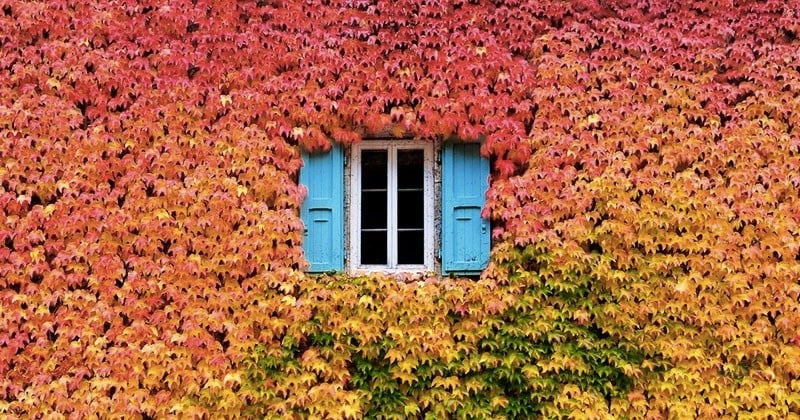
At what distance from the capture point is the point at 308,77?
21.0 feet

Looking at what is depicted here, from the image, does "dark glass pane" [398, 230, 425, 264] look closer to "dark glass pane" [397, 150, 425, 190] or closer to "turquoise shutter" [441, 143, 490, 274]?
"turquoise shutter" [441, 143, 490, 274]

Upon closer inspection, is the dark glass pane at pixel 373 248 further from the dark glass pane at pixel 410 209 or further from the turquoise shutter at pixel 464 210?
the turquoise shutter at pixel 464 210

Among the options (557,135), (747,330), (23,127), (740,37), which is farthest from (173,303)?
(740,37)

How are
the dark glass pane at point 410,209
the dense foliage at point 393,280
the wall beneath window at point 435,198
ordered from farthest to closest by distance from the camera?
1. the dark glass pane at point 410,209
2. the wall beneath window at point 435,198
3. the dense foliage at point 393,280

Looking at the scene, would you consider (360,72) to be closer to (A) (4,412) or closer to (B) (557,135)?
(B) (557,135)

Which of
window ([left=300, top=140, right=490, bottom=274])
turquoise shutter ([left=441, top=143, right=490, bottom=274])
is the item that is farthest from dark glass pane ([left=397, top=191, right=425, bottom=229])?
turquoise shutter ([left=441, top=143, right=490, bottom=274])

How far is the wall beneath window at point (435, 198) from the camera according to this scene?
6.34m

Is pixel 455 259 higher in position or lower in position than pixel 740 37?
lower

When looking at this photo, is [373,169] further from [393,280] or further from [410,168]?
[393,280]

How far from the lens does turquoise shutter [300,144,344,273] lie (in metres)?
6.25

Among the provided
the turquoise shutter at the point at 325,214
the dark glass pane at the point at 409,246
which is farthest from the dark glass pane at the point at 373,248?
the turquoise shutter at the point at 325,214

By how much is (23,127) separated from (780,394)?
6.57 meters

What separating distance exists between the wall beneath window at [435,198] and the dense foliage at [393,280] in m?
0.20

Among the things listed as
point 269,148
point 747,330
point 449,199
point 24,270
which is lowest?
point 747,330
